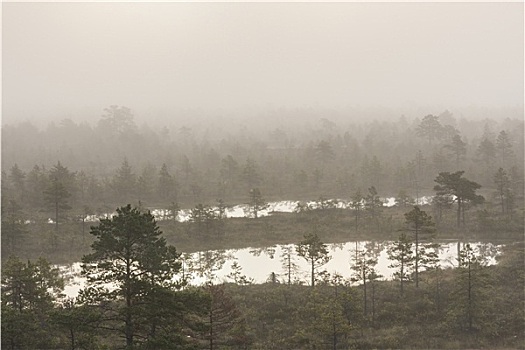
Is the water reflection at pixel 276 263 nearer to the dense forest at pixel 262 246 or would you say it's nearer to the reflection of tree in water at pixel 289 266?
the reflection of tree in water at pixel 289 266

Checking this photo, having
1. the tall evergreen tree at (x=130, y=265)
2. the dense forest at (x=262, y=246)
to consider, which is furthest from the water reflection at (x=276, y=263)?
the tall evergreen tree at (x=130, y=265)

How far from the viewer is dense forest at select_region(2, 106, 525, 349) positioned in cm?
1848

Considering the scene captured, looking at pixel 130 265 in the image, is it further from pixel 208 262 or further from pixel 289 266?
pixel 208 262

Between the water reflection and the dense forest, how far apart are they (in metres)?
0.88

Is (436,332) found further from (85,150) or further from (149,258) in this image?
(85,150)

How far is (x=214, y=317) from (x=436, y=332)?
1609 centimetres

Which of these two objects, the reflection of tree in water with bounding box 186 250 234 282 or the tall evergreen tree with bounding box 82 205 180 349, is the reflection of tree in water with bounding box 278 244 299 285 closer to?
the reflection of tree in water with bounding box 186 250 234 282

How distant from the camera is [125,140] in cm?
10912

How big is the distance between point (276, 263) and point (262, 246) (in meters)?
5.64

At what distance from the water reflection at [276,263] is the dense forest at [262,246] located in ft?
2.89

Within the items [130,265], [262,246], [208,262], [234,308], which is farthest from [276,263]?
[130,265]

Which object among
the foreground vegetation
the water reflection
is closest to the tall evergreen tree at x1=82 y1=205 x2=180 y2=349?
the foreground vegetation

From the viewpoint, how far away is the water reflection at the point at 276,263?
1528 inches

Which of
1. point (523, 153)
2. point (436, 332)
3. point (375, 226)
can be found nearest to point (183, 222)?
point (375, 226)
